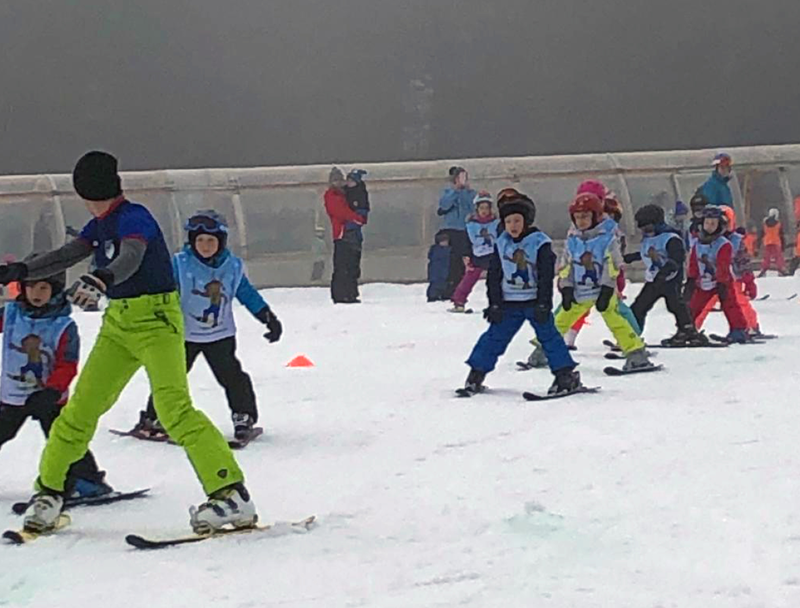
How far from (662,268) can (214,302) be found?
4451 mm

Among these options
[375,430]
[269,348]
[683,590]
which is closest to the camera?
[683,590]

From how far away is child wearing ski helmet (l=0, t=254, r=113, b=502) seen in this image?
573 cm

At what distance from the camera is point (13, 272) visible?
187 inches

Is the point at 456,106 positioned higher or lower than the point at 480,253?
higher

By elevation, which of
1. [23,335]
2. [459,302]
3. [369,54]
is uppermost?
[369,54]

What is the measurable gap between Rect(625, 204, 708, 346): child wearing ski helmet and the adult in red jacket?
18.8 ft

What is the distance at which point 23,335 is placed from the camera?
5719 mm

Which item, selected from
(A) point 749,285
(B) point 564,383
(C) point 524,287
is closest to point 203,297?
(C) point 524,287

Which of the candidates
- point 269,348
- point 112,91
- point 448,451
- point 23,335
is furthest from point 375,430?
point 112,91

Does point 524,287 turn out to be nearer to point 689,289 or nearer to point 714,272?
point 714,272

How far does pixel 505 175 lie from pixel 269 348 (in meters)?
8.38

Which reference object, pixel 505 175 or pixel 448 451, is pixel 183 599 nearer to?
pixel 448 451

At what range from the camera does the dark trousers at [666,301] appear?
420 inches

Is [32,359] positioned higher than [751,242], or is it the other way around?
[32,359]
